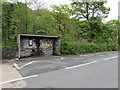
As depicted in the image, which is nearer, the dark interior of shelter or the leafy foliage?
the dark interior of shelter

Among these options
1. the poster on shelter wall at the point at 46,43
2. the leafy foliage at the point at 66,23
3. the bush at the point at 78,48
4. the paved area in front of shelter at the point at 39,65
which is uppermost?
the leafy foliage at the point at 66,23

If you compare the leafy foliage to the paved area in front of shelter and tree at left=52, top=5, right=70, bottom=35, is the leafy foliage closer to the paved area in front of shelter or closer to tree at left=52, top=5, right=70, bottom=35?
tree at left=52, top=5, right=70, bottom=35

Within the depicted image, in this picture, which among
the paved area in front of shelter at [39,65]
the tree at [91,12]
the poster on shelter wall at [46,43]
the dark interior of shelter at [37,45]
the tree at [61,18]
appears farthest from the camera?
the tree at [91,12]

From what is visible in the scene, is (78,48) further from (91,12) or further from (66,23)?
(91,12)

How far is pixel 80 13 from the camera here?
14.7 metres

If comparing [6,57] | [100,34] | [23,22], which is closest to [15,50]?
[6,57]

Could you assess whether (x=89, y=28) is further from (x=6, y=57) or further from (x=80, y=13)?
(x=6, y=57)

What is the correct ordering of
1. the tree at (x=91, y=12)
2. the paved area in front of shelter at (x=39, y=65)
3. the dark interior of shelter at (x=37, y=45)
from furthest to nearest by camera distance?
the tree at (x=91, y=12), the dark interior of shelter at (x=37, y=45), the paved area in front of shelter at (x=39, y=65)

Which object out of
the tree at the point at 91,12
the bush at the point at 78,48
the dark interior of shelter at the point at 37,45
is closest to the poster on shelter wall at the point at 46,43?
the dark interior of shelter at the point at 37,45

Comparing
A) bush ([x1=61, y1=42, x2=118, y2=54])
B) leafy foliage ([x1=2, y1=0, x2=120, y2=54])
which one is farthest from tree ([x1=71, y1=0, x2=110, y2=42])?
bush ([x1=61, y1=42, x2=118, y2=54])

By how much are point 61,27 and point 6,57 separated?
857cm

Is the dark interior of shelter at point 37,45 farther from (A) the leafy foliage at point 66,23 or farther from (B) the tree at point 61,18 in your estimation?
Result: (B) the tree at point 61,18

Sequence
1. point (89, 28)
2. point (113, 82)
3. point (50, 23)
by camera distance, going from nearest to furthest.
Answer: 1. point (113, 82)
2. point (50, 23)
3. point (89, 28)

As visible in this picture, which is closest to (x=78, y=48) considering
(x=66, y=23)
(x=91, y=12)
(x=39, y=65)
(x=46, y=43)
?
(x=46, y=43)
